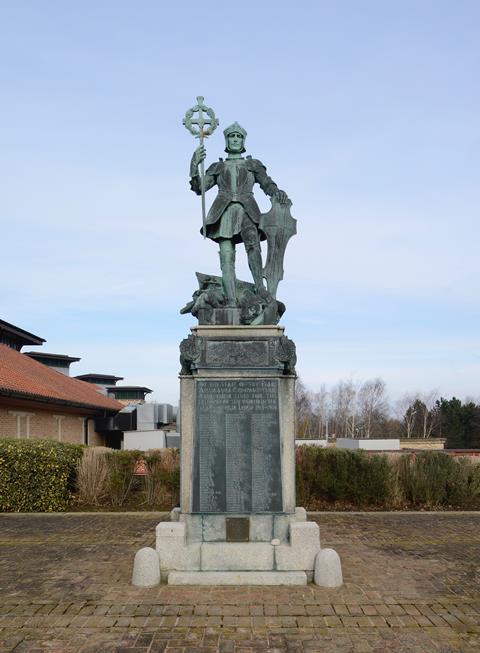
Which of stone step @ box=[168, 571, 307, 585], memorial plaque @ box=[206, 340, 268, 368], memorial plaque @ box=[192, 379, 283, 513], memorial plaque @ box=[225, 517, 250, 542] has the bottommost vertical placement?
stone step @ box=[168, 571, 307, 585]

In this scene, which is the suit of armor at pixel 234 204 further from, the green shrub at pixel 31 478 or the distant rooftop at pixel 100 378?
the distant rooftop at pixel 100 378

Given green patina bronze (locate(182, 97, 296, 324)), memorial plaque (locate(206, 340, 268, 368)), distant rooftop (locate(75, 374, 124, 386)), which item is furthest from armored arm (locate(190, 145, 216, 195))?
distant rooftop (locate(75, 374, 124, 386))

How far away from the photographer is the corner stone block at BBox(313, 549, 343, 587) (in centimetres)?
633

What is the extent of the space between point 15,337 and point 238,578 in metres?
24.8

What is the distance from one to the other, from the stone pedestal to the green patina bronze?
74 centimetres

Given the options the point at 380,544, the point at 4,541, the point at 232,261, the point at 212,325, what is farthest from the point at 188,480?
the point at 4,541

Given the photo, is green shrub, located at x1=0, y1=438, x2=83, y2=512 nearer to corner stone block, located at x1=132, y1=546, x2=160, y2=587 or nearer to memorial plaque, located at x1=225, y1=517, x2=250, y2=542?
corner stone block, located at x1=132, y1=546, x2=160, y2=587

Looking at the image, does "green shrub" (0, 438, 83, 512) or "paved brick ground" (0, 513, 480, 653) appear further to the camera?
"green shrub" (0, 438, 83, 512)

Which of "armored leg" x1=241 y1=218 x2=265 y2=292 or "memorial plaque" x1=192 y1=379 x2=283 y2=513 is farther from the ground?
"armored leg" x1=241 y1=218 x2=265 y2=292

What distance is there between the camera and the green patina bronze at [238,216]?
7.49 meters

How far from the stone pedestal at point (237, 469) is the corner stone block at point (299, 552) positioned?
11 mm

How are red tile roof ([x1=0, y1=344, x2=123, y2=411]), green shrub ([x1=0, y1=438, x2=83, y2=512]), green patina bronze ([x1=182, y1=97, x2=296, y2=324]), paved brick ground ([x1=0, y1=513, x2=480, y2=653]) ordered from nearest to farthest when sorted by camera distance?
paved brick ground ([x1=0, y1=513, x2=480, y2=653]) < green patina bronze ([x1=182, y1=97, x2=296, y2=324]) < green shrub ([x1=0, y1=438, x2=83, y2=512]) < red tile roof ([x1=0, y1=344, x2=123, y2=411])

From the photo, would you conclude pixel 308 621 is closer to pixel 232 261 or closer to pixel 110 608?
pixel 110 608

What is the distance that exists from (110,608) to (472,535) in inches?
259
